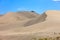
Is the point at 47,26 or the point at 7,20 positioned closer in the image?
the point at 47,26

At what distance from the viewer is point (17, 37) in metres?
16.4

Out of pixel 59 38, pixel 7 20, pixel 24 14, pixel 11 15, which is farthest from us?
pixel 24 14

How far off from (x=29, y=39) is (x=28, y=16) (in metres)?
31.1

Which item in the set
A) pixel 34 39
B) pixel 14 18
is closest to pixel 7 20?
pixel 14 18

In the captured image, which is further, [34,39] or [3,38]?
[3,38]

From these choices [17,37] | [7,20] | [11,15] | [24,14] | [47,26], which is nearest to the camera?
[17,37]

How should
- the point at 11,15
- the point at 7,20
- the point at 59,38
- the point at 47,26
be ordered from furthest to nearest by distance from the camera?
the point at 11,15, the point at 7,20, the point at 47,26, the point at 59,38

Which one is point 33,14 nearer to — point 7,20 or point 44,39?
point 7,20

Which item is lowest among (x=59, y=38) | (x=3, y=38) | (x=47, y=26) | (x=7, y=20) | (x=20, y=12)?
(x=59, y=38)

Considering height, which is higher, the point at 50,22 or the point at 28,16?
the point at 28,16

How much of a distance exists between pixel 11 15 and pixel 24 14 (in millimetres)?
4160

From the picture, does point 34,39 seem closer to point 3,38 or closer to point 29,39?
point 29,39

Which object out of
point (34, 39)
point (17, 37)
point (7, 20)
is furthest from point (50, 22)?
point (7, 20)

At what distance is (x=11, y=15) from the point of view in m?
43.1
